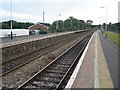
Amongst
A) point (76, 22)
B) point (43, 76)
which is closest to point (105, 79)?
point (43, 76)

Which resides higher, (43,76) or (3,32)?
(3,32)

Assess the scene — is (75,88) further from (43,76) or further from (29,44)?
(29,44)

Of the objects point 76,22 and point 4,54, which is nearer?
point 4,54

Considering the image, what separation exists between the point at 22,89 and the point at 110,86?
3.45m

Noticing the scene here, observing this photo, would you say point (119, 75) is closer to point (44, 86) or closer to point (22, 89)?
point (44, 86)

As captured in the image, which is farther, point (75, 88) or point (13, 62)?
point (13, 62)

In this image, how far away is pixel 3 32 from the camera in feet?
131

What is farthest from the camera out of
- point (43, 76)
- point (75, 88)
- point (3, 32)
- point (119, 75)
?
point (3, 32)

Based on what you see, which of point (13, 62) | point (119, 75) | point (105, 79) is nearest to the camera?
point (105, 79)

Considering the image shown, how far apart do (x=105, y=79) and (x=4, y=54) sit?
1125 cm

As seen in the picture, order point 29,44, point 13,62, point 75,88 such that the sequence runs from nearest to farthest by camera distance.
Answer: point 75,88 → point 13,62 → point 29,44

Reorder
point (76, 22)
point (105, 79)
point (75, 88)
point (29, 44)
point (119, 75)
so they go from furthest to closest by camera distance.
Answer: point (76, 22)
point (29, 44)
point (119, 75)
point (105, 79)
point (75, 88)

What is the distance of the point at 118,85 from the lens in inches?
308

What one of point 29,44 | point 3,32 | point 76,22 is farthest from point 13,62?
point 76,22
